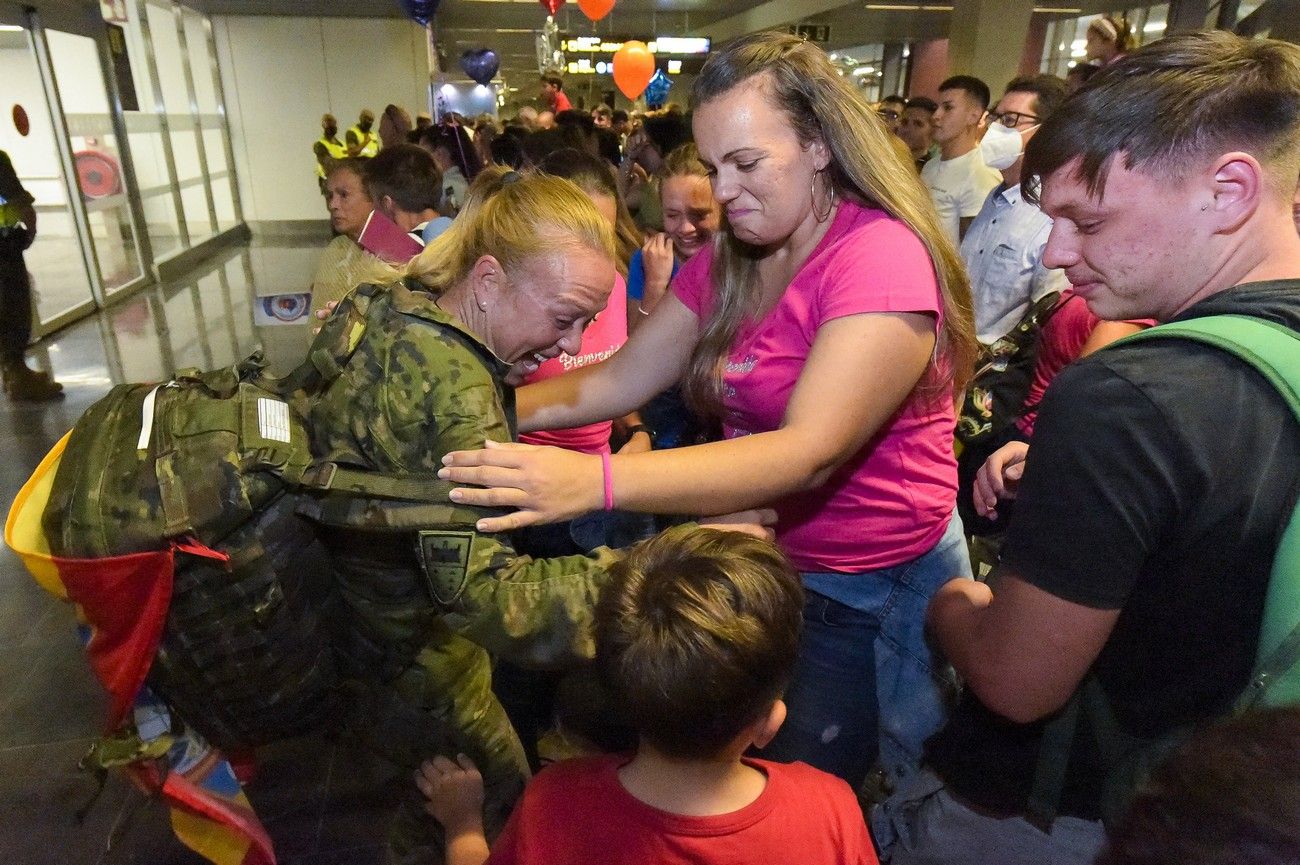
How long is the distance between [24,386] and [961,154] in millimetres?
6332

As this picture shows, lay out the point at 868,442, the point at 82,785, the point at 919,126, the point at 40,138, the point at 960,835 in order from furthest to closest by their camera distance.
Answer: the point at 40,138
the point at 919,126
the point at 82,785
the point at 868,442
the point at 960,835

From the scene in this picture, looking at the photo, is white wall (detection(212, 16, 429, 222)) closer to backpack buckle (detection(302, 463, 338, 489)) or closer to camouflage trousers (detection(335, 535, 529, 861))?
camouflage trousers (detection(335, 535, 529, 861))

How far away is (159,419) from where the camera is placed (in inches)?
49.1

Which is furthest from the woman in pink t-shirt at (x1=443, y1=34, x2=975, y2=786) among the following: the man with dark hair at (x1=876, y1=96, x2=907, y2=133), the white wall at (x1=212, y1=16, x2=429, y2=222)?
the white wall at (x1=212, y1=16, x2=429, y2=222)

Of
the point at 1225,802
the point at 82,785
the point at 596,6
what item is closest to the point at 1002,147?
the point at 1225,802

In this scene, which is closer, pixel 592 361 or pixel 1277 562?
pixel 1277 562

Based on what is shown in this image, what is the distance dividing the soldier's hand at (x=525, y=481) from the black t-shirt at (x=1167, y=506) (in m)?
0.59

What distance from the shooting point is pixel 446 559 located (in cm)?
119

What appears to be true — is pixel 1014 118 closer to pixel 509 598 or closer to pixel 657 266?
pixel 657 266

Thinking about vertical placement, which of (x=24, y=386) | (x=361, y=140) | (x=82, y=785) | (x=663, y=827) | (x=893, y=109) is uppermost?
(x=893, y=109)

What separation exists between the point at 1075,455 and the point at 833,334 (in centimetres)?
50

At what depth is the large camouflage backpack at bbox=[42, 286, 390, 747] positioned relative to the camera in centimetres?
118

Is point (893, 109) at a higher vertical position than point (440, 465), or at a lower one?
higher

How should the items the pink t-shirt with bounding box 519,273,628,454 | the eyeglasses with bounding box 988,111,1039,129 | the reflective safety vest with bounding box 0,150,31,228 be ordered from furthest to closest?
the reflective safety vest with bounding box 0,150,31,228, the eyeglasses with bounding box 988,111,1039,129, the pink t-shirt with bounding box 519,273,628,454
